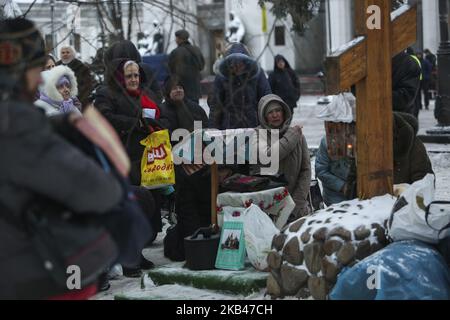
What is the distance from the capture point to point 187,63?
1207cm

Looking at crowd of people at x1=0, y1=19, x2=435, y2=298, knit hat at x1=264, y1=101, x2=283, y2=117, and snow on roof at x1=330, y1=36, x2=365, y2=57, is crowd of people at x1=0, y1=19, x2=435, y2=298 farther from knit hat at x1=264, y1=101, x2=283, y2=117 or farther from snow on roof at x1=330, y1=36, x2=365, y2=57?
snow on roof at x1=330, y1=36, x2=365, y2=57

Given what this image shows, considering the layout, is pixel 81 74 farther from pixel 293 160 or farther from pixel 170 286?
pixel 170 286

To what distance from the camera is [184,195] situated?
348 inches

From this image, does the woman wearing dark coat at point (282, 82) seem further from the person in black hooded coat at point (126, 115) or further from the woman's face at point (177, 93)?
the person in black hooded coat at point (126, 115)

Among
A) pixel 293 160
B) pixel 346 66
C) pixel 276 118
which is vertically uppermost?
pixel 346 66

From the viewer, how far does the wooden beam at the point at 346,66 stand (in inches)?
263

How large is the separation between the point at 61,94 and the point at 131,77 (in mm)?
645

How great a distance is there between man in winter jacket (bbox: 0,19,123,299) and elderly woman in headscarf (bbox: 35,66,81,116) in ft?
13.7

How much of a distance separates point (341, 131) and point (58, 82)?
234 centimetres

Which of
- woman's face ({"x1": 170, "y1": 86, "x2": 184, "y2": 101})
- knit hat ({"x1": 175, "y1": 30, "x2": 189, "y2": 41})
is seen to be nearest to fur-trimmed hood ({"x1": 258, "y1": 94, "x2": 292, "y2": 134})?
woman's face ({"x1": 170, "y1": 86, "x2": 184, "y2": 101})

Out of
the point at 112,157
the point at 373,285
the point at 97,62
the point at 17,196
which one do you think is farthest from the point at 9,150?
the point at 97,62

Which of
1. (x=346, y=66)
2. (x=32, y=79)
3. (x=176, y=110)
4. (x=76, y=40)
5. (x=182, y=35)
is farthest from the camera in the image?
(x=76, y=40)

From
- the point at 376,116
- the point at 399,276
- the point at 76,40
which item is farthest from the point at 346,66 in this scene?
the point at 76,40

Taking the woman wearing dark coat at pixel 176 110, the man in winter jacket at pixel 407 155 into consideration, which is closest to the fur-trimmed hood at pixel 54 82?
the woman wearing dark coat at pixel 176 110
